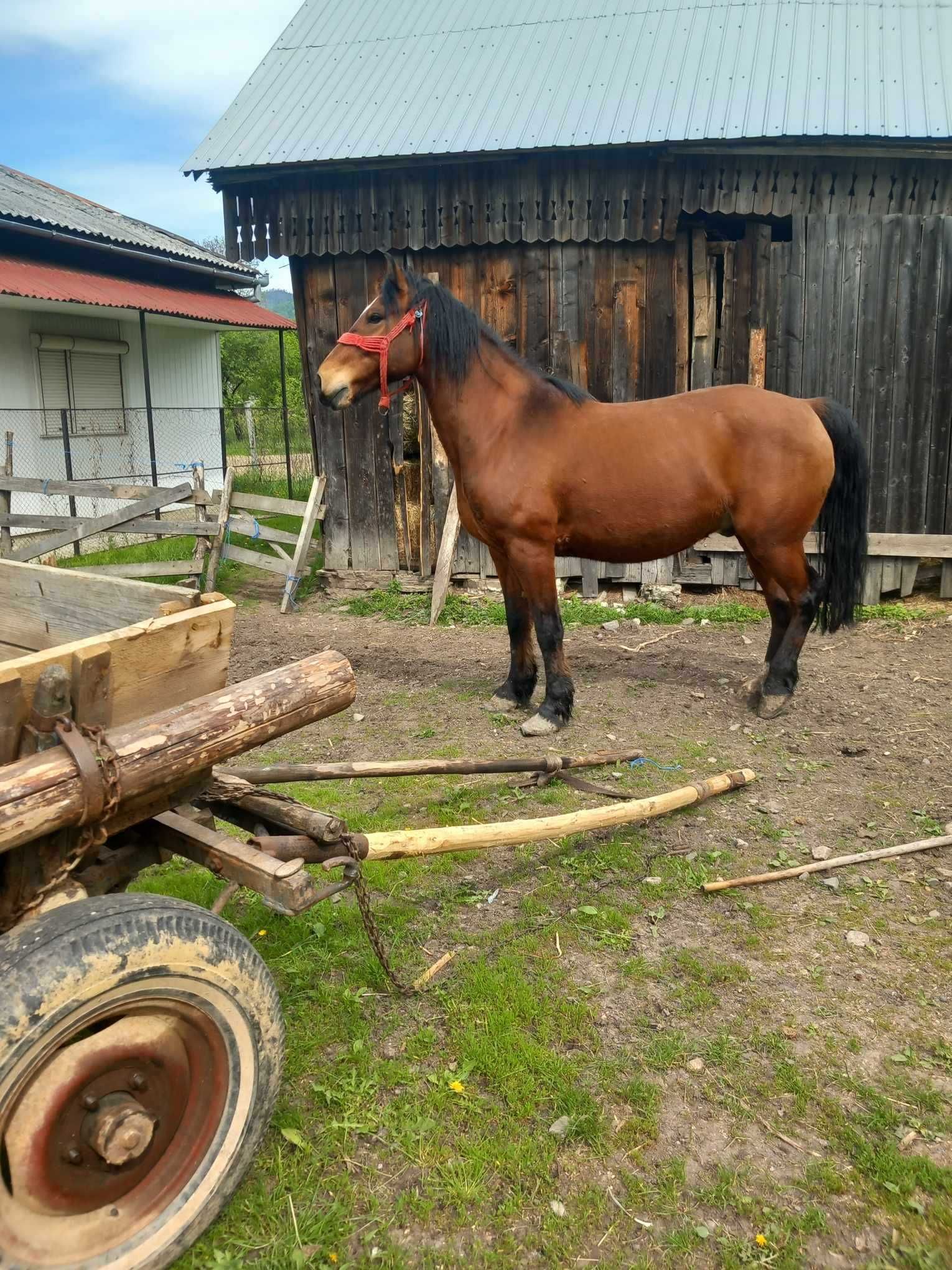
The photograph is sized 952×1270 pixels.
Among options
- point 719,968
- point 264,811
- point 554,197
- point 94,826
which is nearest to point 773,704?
point 719,968

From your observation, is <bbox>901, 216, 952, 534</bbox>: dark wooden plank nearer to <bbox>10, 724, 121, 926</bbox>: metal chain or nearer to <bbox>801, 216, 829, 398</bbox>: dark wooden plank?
<bbox>801, 216, 829, 398</bbox>: dark wooden plank

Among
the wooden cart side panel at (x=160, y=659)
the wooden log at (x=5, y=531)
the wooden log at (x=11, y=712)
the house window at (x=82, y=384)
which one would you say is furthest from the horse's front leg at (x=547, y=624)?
the house window at (x=82, y=384)

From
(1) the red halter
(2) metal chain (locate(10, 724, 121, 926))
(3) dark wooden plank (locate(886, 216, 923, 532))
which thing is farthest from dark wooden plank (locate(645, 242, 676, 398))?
(2) metal chain (locate(10, 724, 121, 926))

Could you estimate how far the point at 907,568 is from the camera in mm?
8047

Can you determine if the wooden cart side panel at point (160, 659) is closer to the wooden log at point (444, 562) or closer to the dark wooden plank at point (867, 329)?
the wooden log at point (444, 562)

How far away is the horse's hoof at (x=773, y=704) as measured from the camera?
5.41 m

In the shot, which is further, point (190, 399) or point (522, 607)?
point (190, 399)

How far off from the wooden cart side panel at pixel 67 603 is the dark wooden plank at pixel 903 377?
7.12 meters

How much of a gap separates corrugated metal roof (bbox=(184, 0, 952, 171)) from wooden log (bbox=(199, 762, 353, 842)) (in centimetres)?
651

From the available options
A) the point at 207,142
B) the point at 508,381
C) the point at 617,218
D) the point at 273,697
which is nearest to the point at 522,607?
the point at 508,381

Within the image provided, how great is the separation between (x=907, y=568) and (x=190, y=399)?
13418 mm

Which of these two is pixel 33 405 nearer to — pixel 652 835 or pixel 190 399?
pixel 190 399

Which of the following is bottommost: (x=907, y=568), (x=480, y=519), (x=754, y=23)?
(x=907, y=568)

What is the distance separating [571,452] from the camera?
5.23 m
